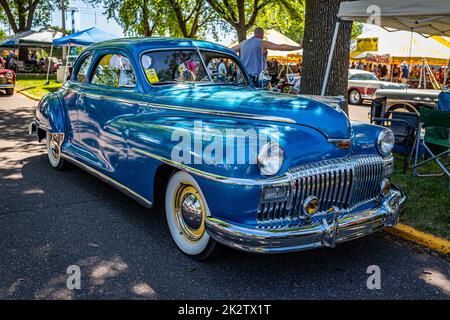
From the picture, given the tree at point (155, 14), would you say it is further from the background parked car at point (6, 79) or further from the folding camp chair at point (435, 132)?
the folding camp chair at point (435, 132)

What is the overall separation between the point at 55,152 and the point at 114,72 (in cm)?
201

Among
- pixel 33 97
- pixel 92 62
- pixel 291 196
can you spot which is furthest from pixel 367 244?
pixel 33 97

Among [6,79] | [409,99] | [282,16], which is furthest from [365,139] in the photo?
[282,16]

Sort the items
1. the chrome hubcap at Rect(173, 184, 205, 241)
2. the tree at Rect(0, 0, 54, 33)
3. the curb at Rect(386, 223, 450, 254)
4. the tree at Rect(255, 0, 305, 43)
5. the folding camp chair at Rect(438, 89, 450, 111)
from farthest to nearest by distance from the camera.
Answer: the tree at Rect(0, 0, 54, 33) → the tree at Rect(255, 0, 305, 43) → the folding camp chair at Rect(438, 89, 450, 111) → the curb at Rect(386, 223, 450, 254) → the chrome hubcap at Rect(173, 184, 205, 241)

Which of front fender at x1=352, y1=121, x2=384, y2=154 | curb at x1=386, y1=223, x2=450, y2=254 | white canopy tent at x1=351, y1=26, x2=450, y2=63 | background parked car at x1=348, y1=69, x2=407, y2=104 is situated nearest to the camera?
front fender at x1=352, y1=121, x2=384, y2=154

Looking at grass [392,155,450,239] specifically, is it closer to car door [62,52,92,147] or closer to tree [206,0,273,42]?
car door [62,52,92,147]

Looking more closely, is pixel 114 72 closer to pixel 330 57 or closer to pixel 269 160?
pixel 269 160

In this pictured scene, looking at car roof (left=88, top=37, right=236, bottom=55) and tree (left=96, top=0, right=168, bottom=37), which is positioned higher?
tree (left=96, top=0, right=168, bottom=37)

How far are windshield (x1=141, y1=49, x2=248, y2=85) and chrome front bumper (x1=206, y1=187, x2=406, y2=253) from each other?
6.08 ft

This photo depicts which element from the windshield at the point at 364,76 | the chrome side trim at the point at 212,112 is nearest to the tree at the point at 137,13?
the windshield at the point at 364,76

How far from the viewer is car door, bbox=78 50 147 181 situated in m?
4.17

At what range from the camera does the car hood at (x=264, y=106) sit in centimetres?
328

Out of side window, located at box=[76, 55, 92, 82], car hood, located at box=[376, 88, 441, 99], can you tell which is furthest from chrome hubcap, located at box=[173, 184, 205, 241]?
car hood, located at box=[376, 88, 441, 99]
